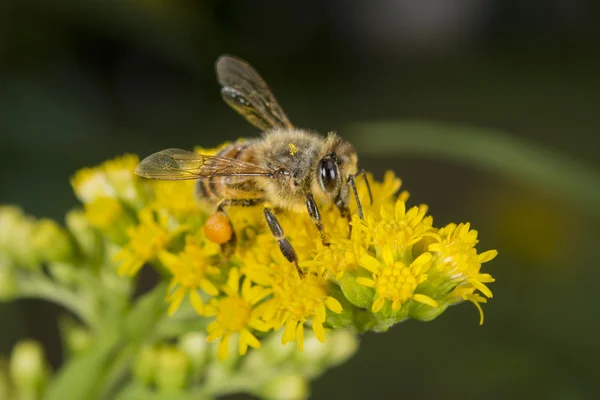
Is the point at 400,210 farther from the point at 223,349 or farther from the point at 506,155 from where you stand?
the point at 506,155

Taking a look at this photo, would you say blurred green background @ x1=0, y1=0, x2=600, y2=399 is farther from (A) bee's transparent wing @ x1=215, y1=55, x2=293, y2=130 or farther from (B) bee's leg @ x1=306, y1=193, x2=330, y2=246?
(B) bee's leg @ x1=306, y1=193, x2=330, y2=246

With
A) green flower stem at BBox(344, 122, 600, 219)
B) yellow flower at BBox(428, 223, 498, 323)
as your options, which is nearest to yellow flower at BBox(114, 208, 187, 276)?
yellow flower at BBox(428, 223, 498, 323)

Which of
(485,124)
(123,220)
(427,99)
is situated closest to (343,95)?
(427,99)

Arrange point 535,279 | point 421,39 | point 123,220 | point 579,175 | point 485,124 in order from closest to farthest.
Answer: point 123,220 < point 579,175 < point 535,279 < point 485,124 < point 421,39

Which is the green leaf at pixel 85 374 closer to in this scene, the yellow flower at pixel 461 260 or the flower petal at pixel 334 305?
the flower petal at pixel 334 305

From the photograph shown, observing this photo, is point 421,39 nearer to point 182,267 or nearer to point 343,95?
point 343,95

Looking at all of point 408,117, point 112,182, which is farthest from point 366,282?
point 408,117
